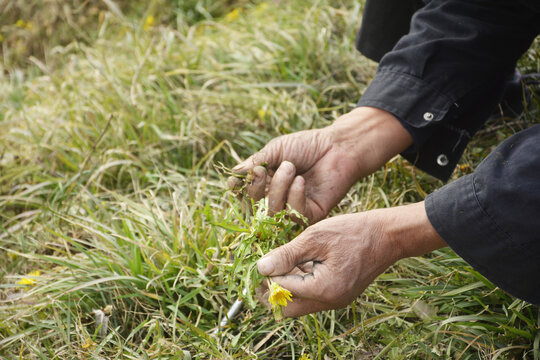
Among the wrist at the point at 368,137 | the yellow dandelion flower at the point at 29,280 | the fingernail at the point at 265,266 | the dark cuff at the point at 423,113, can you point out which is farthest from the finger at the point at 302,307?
the yellow dandelion flower at the point at 29,280

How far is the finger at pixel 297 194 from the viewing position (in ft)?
4.93

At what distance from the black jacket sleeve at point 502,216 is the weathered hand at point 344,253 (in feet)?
0.27

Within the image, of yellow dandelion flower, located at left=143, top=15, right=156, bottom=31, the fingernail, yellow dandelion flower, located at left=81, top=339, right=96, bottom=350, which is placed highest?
yellow dandelion flower, located at left=143, top=15, right=156, bottom=31

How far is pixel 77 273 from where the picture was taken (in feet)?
5.37

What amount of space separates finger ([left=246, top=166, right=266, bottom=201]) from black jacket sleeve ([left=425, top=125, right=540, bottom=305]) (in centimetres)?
56

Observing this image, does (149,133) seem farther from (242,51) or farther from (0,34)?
(0,34)

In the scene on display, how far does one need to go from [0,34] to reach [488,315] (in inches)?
201

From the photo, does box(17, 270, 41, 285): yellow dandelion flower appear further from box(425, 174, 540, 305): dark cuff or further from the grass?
box(425, 174, 540, 305): dark cuff

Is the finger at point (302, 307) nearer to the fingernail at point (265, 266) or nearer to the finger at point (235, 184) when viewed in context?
the fingernail at point (265, 266)

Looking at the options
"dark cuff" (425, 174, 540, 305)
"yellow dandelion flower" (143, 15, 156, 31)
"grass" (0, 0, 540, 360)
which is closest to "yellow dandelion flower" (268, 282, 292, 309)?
"grass" (0, 0, 540, 360)

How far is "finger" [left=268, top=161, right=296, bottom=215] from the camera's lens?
1.48 meters

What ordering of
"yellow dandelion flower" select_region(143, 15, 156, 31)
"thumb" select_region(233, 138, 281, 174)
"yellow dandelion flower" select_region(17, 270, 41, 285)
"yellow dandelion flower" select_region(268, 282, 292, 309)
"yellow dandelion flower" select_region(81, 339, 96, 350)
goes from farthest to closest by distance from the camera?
"yellow dandelion flower" select_region(143, 15, 156, 31) → "yellow dandelion flower" select_region(17, 270, 41, 285) → "thumb" select_region(233, 138, 281, 174) → "yellow dandelion flower" select_region(81, 339, 96, 350) → "yellow dandelion flower" select_region(268, 282, 292, 309)

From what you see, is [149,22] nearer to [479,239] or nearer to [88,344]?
[88,344]

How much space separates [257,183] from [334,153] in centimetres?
32
